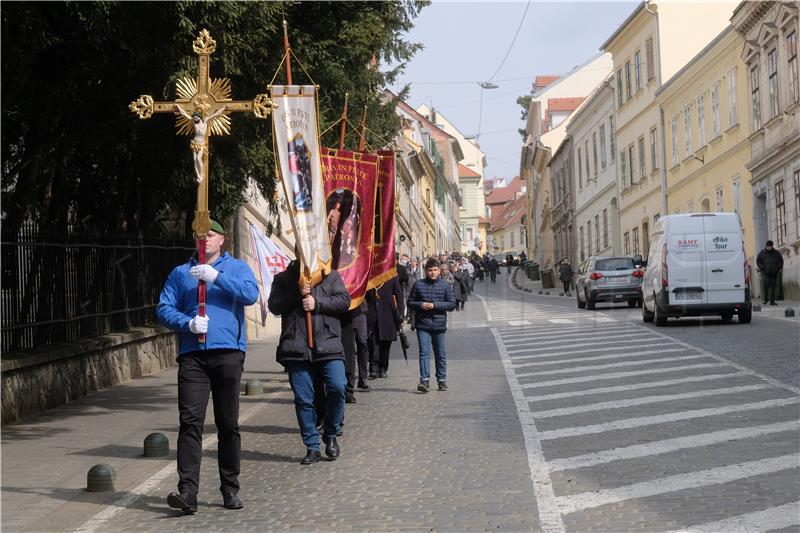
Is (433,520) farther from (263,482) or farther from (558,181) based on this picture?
(558,181)

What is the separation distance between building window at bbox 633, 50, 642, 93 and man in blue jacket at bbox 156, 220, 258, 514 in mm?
43455

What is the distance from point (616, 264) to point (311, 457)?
85.0 ft

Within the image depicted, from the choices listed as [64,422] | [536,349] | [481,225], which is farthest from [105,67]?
[481,225]

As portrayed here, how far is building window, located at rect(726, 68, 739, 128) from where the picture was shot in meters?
37.3

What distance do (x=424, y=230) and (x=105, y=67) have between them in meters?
68.3

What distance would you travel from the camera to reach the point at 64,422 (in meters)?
12.8

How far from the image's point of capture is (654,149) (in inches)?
1882

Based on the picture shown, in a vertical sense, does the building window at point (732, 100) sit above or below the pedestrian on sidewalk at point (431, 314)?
above

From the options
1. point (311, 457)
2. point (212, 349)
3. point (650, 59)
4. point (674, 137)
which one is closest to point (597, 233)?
point (650, 59)

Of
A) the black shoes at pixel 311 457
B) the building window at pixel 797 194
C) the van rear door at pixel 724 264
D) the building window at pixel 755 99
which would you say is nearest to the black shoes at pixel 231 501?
the black shoes at pixel 311 457

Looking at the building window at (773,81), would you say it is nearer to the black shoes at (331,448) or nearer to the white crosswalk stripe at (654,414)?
the white crosswalk stripe at (654,414)

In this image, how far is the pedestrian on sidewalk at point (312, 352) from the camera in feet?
32.0

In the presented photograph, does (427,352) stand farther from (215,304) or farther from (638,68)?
(638,68)

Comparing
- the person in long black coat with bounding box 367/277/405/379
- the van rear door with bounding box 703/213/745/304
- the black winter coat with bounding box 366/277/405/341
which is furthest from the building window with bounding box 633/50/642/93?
the black winter coat with bounding box 366/277/405/341
